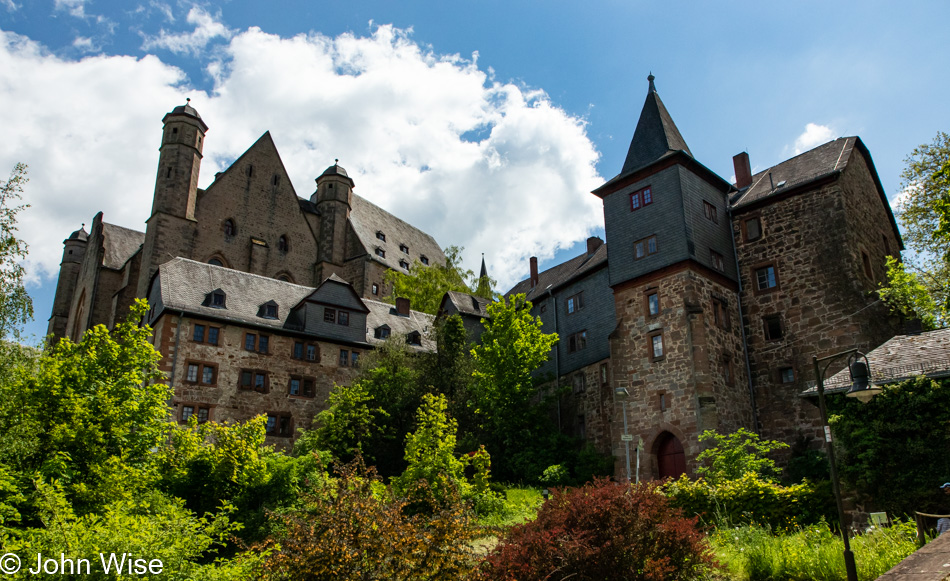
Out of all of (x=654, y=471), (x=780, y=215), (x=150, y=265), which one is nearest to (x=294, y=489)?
(x=654, y=471)

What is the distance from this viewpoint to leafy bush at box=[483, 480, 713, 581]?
11562mm

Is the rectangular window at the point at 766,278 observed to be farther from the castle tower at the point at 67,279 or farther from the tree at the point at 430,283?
the castle tower at the point at 67,279

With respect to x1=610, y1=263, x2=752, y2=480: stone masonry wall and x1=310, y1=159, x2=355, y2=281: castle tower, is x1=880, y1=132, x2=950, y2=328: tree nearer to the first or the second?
x1=610, y1=263, x2=752, y2=480: stone masonry wall

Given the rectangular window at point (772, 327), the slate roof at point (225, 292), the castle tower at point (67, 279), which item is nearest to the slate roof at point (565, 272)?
the rectangular window at point (772, 327)

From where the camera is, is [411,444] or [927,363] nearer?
[927,363]

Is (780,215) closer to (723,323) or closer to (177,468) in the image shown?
(723,323)

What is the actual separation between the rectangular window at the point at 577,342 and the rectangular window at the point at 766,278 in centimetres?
880

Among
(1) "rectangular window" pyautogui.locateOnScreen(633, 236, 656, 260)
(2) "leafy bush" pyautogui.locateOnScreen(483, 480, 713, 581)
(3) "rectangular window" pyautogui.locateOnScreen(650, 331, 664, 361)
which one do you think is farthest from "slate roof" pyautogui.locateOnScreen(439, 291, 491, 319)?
(2) "leafy bush" pyautogui.locateOnScreen(483, 480, 713, 581)

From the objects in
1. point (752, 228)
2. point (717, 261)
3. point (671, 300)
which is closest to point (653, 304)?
point (671, 300)

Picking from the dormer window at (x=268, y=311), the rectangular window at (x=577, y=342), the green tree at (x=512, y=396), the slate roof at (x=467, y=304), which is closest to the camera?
the green tree at (x=512, y=396)

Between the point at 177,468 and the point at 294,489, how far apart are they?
12.3 ft

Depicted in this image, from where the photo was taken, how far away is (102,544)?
11047mm

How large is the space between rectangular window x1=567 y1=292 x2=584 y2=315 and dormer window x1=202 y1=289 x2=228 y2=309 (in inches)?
676

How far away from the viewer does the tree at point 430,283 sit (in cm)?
5328
